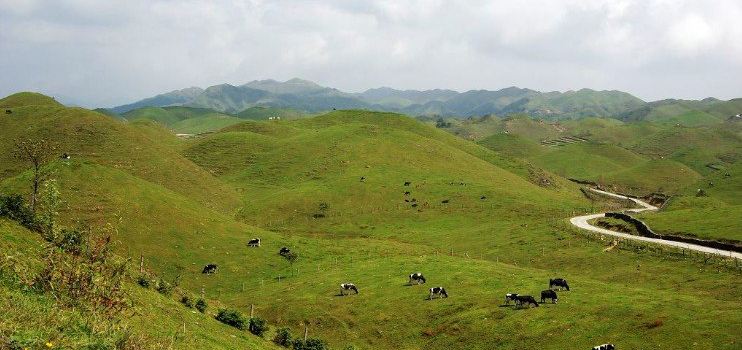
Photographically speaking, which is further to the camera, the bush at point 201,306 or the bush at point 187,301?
the bush at point 201,306

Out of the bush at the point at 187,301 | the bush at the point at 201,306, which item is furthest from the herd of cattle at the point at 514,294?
the bush at the point at 187,301

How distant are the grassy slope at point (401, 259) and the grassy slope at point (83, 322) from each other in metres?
19.0

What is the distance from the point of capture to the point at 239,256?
7800cm

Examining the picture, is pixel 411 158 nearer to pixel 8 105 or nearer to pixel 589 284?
pixel 589 284

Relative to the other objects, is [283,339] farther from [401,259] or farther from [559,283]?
[401,259]

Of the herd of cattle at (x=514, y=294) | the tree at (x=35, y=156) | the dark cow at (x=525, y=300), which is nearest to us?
the tree at (x=35, y=156)

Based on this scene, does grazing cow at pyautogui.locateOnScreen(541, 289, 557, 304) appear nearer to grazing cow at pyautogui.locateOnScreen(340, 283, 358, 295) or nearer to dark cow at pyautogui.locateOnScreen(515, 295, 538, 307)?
dark cow at pyautogui.locateOnScreen(515, 295, 538, 307)

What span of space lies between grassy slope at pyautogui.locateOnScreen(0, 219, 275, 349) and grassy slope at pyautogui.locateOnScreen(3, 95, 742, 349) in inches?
748

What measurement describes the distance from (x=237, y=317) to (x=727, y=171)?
210 m

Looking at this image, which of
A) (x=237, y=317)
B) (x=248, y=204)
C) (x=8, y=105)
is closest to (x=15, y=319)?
(x=237, y=317)

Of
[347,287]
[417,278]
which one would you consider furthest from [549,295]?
[347,287]

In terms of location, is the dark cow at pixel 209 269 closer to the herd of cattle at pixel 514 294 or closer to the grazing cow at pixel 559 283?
the herd of cattle at pixel 514 294

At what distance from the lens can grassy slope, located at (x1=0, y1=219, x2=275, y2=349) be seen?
17.8 m

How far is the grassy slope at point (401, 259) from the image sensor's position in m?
45.0
